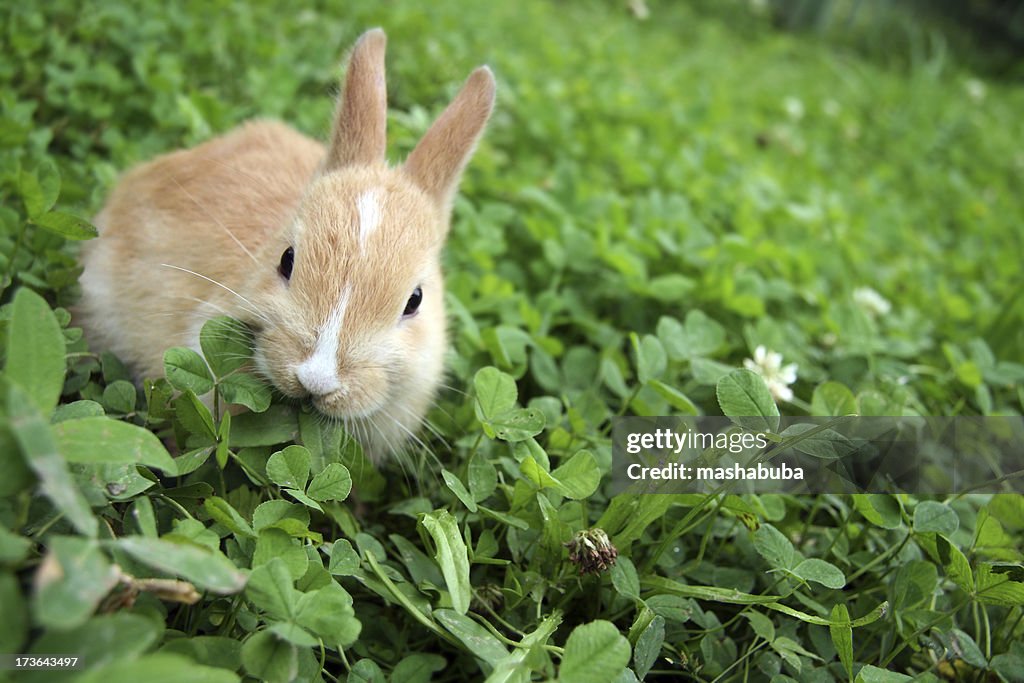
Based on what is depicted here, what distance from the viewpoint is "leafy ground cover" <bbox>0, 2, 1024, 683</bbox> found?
1.42 metres

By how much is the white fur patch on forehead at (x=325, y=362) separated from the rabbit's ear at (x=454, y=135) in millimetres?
708

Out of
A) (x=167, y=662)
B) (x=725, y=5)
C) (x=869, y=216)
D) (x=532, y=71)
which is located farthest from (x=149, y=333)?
(x=725, y=5)

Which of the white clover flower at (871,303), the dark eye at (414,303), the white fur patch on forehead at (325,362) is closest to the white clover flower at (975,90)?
the white clover flower at (871,303)

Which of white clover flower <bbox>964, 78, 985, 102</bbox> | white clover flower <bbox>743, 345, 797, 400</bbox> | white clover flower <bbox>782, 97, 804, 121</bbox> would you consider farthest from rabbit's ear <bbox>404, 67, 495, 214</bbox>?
white clover flower <bbox>964, 78, 985, 102</bbox>

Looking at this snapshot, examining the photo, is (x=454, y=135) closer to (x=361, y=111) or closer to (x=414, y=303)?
(x=361, y=111)

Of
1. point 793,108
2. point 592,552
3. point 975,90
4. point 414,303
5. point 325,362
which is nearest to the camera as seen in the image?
point 592,552

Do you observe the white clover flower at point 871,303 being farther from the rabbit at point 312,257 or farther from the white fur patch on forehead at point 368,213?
the white fur patch on forehead at point 368,213

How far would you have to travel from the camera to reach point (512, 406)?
2.03m

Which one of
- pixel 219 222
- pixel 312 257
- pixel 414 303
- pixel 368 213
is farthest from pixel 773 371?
pixel 219 222

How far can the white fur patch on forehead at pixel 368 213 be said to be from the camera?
2.13 metres

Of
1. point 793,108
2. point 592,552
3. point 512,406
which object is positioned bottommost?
point 592,552

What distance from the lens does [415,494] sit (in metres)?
2.34

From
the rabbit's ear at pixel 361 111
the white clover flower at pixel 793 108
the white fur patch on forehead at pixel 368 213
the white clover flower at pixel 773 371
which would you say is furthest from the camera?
the white clover flower at pixel 793 108

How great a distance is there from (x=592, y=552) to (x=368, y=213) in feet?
3.66
